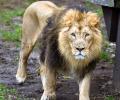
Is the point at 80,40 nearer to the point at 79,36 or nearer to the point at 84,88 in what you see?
the point at 79,36

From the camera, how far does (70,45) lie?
5.32 meters

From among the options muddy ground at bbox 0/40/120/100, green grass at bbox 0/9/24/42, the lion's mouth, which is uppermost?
the lion's mouth

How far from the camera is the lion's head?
17.1 feet

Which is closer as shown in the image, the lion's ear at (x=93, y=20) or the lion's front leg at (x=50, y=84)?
the lion's ear at (x=93, y=20)

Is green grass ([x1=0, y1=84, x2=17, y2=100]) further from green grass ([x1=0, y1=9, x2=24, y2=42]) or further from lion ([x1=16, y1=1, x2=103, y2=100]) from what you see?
green grass ([x1=0, y1=9, x2=24, y2=42])

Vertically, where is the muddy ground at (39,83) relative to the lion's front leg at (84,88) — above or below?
below

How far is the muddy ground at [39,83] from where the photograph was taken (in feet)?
20.4

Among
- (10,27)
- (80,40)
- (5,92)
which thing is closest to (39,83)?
(5,92)

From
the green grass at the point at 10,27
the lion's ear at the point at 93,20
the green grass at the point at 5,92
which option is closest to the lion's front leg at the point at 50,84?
the green grass at the point at 5,92

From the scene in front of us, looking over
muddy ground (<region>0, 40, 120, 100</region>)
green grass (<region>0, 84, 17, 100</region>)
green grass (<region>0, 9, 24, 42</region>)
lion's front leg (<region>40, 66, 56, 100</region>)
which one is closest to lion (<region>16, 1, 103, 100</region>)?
lion's front leg (<region>40, 66, 56, 100</region>)

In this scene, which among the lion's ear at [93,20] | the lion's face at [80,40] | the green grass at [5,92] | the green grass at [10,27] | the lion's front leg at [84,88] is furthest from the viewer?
the green grass at [10,27]

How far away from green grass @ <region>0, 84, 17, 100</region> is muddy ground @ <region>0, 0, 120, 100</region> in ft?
0.12

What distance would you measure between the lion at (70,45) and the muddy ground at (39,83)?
12.5 inches

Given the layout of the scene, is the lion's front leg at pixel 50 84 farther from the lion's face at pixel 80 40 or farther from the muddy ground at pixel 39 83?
the lion's face at pixel 80 40
